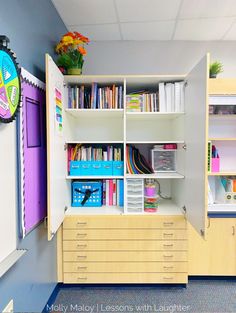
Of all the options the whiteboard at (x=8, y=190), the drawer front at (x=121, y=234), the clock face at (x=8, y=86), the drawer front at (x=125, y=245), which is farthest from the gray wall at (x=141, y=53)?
the drawer front at (x=125, y=245)

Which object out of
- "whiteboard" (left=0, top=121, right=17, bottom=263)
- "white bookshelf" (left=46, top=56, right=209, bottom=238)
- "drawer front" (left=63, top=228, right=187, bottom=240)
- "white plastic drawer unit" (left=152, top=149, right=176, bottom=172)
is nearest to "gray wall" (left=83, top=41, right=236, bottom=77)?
"white bookshelf" (left=46, top=56, right=209, bottom=238)

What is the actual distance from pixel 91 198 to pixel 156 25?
1.91 metres

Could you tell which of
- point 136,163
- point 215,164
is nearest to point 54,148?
point 136,163

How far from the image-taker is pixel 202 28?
2.44 meters

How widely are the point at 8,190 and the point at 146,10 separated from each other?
194 cm

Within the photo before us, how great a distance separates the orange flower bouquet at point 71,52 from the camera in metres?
2.09

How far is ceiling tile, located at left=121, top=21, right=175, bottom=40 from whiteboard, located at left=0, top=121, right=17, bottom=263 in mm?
1731

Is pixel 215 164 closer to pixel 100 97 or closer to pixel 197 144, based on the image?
pixel 197 144

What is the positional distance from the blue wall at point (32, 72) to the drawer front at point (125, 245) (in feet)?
0.67

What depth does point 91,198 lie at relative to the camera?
8.04ft

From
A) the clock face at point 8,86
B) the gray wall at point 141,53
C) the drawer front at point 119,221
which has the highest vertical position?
the gray wall at point 141,53

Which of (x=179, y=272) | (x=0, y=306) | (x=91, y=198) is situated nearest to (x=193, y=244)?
(x=179, y=272)

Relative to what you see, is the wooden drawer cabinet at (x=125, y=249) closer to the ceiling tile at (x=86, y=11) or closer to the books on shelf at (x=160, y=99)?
the books on shelf at (x=160, y=99)

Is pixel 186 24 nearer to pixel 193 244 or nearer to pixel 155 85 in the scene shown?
pixel 155 85
